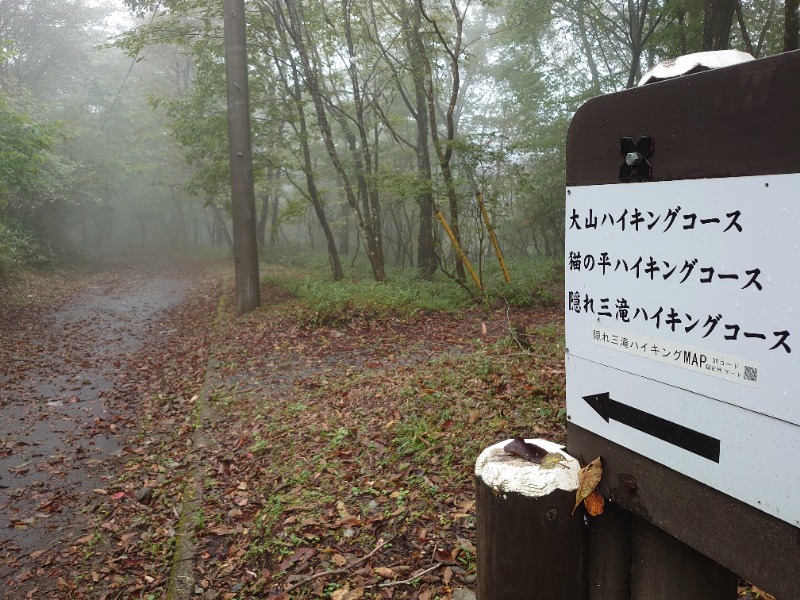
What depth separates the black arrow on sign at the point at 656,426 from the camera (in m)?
1.40

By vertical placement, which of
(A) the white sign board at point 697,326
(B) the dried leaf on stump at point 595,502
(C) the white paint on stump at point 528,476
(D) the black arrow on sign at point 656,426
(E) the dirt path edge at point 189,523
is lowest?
(E) the dirt path edge at point 189,523

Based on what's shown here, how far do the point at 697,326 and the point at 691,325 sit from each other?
16 millimetres

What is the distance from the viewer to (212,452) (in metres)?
5.45

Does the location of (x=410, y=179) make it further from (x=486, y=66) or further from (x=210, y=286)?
(x=486, y=66)

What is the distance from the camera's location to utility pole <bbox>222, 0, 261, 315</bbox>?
1081cm

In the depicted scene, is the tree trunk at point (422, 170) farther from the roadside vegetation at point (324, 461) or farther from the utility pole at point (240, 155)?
the roadside vegetation at point (324, 461)

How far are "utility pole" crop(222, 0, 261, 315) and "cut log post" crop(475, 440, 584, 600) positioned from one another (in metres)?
10.2

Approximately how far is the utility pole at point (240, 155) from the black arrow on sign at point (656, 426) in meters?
10.4

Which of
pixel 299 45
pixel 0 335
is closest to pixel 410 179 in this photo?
pixel 299 45

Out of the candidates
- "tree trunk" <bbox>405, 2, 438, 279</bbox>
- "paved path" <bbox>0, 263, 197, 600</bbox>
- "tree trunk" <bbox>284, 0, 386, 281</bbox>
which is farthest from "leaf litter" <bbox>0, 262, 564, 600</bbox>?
"tree trunk" <bbox>284, 0, 386, 281</bbox>

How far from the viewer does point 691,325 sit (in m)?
1.41

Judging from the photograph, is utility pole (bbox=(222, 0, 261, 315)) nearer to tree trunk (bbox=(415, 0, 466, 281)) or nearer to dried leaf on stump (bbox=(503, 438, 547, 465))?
tree trunk (bbox=(415, 0, 466, 281))

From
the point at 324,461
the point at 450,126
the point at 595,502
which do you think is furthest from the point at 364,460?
Result: the point at 450,126

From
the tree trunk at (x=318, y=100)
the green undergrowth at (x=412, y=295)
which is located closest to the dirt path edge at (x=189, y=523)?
the green undergrowth at (x=412, y=295)
